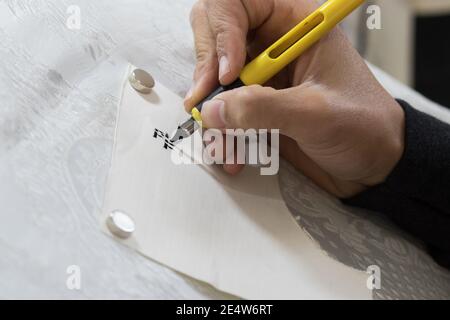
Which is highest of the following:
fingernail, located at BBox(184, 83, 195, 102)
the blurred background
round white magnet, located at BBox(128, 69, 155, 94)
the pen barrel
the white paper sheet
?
the blurred background

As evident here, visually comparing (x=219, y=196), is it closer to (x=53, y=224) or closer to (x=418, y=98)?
(x=53, y=224)

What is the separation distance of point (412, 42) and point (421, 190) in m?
1.06

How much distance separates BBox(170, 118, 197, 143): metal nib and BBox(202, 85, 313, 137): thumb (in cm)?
2

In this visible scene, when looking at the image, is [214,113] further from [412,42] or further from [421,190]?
[412,42]

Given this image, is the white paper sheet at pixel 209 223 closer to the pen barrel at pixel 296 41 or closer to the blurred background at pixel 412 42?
the pen barrel at pixel 296 41

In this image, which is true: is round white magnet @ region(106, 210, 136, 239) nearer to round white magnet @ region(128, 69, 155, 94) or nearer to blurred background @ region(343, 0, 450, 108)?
round white magnet @ region(128, 69, 155, 94)

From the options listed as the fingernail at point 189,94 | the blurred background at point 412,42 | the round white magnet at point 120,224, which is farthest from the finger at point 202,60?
the blurred background at point 412,42

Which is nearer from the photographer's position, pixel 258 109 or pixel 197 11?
pixel 258 109

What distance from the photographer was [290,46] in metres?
0.48

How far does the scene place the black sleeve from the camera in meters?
0.52

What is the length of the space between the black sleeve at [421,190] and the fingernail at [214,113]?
0.55ft

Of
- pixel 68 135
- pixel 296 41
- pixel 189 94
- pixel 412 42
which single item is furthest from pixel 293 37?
pixel 412 42

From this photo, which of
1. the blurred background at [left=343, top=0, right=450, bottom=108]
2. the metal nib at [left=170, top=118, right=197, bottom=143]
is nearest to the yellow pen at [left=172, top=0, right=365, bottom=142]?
the metal nib at [left=170, top=118, right=197, bottom=143]
